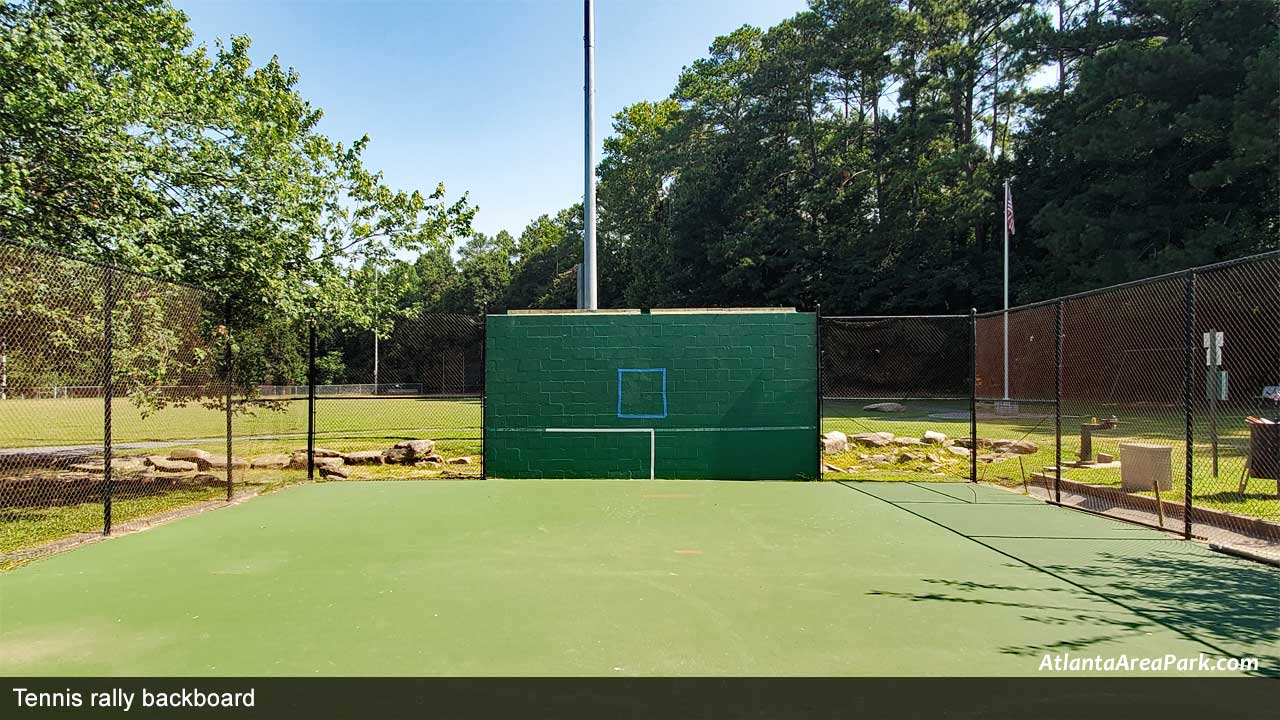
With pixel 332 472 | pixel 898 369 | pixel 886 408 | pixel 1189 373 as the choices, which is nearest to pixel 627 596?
pixel 1189 373

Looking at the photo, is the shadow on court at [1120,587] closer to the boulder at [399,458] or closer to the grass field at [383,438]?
the grass field at [383,438]

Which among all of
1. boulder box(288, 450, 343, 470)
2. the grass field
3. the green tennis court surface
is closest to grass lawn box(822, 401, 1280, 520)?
the grass field

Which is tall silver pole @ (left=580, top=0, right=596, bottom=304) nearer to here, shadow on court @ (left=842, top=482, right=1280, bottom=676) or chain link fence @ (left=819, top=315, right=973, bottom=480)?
shadow on court @ (left=842, top=482, right=1280, bottom=676)

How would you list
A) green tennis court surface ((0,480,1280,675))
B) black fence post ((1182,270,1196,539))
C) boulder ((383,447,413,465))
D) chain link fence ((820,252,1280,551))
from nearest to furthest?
green tennis court surface ((0,480,1280,675)) → black fence post ((1182,270,1196,539)) → chain link fence ((820,252,1280,551)) → boulder ((383,447,413,465))

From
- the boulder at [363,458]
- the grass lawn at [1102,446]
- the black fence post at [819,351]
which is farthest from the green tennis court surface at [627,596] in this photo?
the boulder at [363,458]

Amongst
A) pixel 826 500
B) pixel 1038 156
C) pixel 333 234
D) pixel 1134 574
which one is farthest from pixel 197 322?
pixel 1038 156

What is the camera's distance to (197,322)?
7949 millimetres

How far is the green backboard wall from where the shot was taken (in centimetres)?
977

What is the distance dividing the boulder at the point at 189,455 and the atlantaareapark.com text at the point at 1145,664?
11133mm

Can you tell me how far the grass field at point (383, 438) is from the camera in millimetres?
7449

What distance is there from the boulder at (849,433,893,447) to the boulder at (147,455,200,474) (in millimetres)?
11093

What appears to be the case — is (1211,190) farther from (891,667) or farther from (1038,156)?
(891,667)
